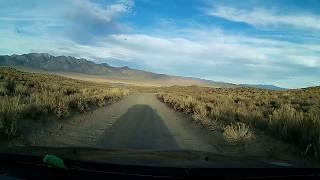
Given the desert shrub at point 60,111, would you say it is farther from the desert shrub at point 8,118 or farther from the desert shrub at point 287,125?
the desert shrub at point 287,125

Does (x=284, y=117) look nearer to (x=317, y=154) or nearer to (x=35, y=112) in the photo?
(x=317, y=154)

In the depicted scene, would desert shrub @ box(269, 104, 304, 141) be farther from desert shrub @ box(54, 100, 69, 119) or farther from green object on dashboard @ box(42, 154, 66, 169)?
green object on dashboard @ box(42, 154, 66, 169)

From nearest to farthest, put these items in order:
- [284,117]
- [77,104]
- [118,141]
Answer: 1. [118,141]
2. [284,117]
3. [77,104]

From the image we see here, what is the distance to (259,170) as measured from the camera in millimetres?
4191

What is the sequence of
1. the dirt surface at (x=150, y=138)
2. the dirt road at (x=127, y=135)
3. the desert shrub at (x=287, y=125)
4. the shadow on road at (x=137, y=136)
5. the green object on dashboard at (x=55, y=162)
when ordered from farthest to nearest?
the desert shrub at (x=287, y=125) < the dirt road at (x=127, y=135) < the shadow on road at (x=137, y=136) < the dirt surface at (x=150, y=138) < the green object on dashboard at (x=55, y=162)

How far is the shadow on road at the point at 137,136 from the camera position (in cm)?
1384

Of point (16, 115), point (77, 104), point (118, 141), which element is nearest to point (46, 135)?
point (16, 115)

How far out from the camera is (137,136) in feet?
53.7

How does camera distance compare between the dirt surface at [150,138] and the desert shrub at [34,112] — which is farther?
the desert shrub at [34,112]

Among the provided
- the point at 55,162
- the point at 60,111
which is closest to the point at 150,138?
the point at 60,111

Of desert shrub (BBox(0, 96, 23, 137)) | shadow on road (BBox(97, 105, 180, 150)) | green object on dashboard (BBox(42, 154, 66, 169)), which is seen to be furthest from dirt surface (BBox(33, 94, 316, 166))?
green object on dashboard (BBox(42, 154, 66, 169))

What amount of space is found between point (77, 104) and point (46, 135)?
9.64m

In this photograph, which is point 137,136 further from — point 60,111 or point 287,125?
point 287,125

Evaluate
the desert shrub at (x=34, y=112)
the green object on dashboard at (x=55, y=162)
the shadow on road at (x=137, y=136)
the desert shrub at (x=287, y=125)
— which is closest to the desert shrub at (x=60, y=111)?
the desert shrub at (x=34, y=112)
